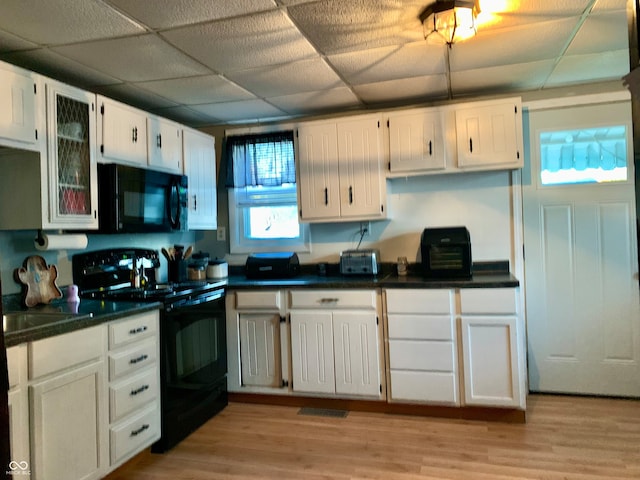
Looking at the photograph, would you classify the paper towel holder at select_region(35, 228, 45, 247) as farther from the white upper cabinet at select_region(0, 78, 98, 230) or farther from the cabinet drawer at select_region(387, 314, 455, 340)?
the cabinet drawer at select_region(387, 314, 455, 340)

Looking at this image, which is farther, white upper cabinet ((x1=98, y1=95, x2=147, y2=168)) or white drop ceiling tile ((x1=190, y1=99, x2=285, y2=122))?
white drop ceiling tile ((x1=190, y1=99, x2=285, y2=122))

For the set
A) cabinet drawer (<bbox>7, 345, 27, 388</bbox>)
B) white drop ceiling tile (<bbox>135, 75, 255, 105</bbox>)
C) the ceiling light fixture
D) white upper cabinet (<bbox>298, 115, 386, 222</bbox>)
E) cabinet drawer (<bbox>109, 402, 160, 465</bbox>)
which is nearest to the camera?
cabinet drawer (<bbox>7, 345, 27, 388</bbox>)

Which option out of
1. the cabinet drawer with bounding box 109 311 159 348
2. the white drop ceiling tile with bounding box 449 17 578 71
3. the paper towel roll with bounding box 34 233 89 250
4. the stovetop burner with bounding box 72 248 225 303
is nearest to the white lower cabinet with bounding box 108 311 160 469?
the cabinet drawer with bounding box 109 311 159 348

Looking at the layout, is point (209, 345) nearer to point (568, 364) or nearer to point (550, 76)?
point (568, 364)

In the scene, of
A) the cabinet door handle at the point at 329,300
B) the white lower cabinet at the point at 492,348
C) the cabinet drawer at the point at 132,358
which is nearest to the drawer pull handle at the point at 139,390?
the cabinet drawer at the point at 132,358

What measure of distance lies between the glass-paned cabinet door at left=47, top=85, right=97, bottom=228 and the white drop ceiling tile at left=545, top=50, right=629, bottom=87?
9.35ft

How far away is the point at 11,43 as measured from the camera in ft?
7.41

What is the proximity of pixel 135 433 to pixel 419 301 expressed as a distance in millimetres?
1825

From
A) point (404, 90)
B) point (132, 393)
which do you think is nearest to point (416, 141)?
point (404, 90)

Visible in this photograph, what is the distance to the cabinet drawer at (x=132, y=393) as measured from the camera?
2.26m

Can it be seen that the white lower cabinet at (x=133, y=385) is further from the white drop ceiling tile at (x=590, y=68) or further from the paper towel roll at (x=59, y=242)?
the white drop ceiling tile at (x=590, y=68)

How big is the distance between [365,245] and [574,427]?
184cm

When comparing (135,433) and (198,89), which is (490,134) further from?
(135,433)

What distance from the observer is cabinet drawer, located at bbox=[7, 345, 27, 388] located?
1.75 meters
